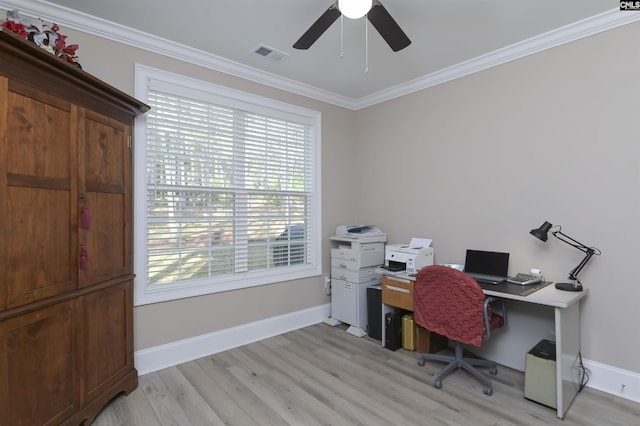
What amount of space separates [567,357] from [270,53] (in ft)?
10.9

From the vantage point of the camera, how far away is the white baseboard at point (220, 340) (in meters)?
2.67

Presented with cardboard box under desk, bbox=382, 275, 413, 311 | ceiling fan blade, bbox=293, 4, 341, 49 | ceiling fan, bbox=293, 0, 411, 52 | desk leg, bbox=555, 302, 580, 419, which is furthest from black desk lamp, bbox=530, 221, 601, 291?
ceiling fan blade, bbox=293, 4, 341, 49

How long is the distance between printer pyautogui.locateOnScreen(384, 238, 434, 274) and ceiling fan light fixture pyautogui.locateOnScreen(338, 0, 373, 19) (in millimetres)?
2104

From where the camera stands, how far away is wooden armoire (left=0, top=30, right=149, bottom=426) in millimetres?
1578

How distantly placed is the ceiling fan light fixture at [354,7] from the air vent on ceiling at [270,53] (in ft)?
4.08

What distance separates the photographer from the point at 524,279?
254 centimetres

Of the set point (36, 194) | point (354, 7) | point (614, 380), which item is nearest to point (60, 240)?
point (36, 194)

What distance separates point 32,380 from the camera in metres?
1.66

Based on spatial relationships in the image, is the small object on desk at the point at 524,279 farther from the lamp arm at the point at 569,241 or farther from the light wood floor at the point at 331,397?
the light wood floor at the point at 331,397

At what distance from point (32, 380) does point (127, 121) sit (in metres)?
1.75

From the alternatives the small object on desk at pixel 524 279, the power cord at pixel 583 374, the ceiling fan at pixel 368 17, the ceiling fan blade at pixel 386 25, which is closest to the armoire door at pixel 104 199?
the ceiling fan at pixel 368 17

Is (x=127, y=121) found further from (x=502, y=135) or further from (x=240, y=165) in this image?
(x=502, y=135)

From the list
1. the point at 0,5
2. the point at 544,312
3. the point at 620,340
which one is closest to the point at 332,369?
the point at 544,312

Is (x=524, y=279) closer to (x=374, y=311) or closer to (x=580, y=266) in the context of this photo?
(x=580, y=266)
